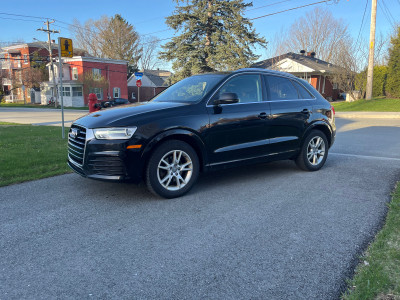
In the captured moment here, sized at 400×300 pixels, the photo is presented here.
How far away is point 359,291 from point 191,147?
278cm

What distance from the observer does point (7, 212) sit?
397 centimetres

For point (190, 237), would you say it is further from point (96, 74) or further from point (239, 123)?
point (96, 74)

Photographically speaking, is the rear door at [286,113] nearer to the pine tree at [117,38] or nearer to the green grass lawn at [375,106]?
the green grass lawn at [375,106]

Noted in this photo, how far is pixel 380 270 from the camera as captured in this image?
8.52 feet

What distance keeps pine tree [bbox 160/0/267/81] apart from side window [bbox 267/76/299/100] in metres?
22.3

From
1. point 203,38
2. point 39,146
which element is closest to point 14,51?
point 203,38

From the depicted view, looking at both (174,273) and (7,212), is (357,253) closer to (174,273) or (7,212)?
(174,273)

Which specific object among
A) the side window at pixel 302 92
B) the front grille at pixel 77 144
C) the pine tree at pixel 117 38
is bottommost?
the front grille at pixel 77 144

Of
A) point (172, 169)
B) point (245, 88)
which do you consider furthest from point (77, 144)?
point (245, 88)

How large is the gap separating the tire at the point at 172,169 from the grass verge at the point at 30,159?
2512 mm

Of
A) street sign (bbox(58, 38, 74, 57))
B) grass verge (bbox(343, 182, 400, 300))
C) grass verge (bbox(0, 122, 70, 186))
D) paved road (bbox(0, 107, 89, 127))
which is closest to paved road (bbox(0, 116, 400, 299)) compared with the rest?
grass verge (bbox(343, 182, 400, 300))

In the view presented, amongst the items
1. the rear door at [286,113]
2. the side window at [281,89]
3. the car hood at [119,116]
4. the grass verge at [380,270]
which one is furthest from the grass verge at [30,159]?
the grass verge at [380,270]

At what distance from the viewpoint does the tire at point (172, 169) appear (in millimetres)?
4246

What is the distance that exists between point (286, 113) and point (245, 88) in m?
0.89
